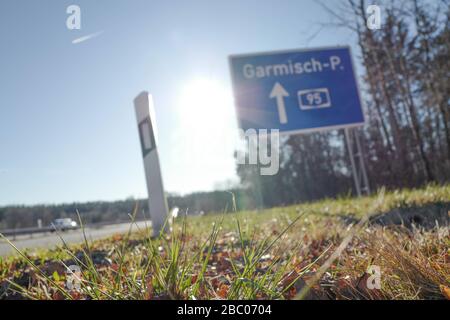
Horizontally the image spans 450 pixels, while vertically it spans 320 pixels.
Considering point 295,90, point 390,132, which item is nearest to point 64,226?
point 295,90

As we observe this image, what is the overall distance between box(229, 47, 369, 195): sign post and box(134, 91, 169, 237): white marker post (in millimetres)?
2115

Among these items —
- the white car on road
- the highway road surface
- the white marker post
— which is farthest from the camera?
the white marker post

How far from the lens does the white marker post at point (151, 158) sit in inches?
121

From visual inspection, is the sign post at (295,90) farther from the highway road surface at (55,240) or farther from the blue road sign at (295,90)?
the highway road surface at (55,240)

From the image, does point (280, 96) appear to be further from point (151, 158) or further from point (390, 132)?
point (390, 132)

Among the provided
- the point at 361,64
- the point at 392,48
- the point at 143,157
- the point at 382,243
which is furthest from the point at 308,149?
the point at 382,243

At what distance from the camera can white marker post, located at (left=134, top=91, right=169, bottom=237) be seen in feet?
10.1

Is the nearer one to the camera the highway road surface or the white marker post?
the highway road surface

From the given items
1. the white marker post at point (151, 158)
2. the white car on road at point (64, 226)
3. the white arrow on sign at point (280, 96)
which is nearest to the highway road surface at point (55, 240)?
the white car on road at point (64, 226)

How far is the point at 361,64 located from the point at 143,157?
433 inches

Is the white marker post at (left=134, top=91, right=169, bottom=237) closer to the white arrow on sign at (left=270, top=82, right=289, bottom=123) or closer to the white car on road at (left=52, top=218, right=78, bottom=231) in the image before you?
the white car on road at (left=52, top=218, right=78, bottom=231)

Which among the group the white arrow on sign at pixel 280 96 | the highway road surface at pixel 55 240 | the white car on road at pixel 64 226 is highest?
the white arrow on sign at pixel 280 96

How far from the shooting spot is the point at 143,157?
3.27m

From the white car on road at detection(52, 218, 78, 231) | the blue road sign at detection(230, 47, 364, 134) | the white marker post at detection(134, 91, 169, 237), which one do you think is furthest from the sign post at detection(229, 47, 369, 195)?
the white car on road at detection(52, 218, 78, 231)
